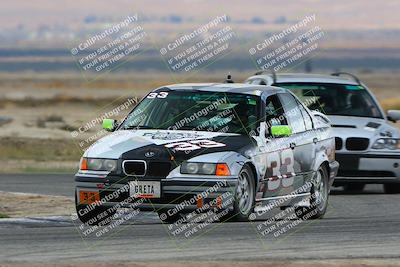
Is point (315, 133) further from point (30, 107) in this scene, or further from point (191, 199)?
point (30, 107)

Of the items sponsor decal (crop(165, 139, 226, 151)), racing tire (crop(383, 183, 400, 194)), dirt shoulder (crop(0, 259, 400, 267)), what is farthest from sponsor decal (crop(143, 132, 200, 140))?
racing tire (crop(383, 183, 400, 194))

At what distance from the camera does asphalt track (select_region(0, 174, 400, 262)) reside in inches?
417

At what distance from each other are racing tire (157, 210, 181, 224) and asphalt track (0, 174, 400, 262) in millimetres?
127

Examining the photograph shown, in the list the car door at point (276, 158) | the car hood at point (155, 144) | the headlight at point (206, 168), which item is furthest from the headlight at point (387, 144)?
the headlight at point (206, 168)

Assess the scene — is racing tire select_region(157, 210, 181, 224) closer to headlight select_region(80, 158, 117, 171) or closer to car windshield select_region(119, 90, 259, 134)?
headlight select_region(80, 158, 117, 171)

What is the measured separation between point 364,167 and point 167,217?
19.0 ft

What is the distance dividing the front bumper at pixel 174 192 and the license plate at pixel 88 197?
0.23ft

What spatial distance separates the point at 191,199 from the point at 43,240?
1.93 metres

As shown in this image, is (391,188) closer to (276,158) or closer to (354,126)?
(354,126)

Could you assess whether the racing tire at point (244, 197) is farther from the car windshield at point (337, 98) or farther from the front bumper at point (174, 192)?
the car windshield at point (337, 98)

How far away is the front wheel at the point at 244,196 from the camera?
13.1 meters

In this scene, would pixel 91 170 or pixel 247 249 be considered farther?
pixel 91 170

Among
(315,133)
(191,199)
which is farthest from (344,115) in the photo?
(191,199)

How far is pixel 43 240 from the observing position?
11492 mm
